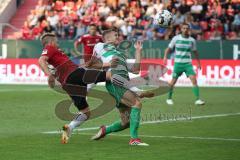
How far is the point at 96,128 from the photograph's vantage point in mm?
16641

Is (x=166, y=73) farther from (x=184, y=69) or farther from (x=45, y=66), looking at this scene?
(x=45, y=66)

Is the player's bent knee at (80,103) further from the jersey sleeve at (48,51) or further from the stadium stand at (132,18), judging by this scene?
the stadium stand at (132,18)

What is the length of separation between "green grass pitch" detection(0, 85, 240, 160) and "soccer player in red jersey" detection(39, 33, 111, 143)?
0.44 metres

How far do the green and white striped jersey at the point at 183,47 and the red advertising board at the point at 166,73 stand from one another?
688 cm

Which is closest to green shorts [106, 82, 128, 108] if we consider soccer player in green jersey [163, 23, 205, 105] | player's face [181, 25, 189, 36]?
soccer player in green jersey [163, 23, 205, 105]

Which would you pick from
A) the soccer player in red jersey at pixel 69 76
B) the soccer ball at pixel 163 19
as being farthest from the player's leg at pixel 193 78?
the soccer player in red jersey at pixel 69 76

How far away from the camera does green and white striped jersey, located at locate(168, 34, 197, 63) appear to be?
23.3 metres

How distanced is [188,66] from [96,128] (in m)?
7.15

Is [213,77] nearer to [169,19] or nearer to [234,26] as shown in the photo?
[234,26]

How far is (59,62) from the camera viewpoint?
14.1 m

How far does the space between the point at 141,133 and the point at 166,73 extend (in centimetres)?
1620

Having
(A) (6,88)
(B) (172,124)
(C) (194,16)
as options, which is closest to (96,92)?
(A) (6,88)

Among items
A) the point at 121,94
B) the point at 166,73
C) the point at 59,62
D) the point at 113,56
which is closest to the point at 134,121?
the point at 121,94

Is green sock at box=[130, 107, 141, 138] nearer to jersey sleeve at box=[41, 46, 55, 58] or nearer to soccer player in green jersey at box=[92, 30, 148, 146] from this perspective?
soccer player in green jersey at box=[92, 30, 148, 146]
